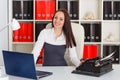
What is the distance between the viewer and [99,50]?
4172mm

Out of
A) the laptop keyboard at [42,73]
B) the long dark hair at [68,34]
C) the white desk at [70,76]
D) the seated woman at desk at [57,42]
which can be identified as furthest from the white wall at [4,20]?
the laptop keyboard at [42,73]

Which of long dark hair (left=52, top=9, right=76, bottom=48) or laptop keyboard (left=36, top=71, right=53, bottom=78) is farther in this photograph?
long dark hair (left=52, top=9, right=76, bottom=48)

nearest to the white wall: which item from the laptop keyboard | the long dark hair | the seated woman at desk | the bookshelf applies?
the bookshelf

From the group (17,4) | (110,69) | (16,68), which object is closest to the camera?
(16,68)

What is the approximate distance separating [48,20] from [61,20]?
1.01m

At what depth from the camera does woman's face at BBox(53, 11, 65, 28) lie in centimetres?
295

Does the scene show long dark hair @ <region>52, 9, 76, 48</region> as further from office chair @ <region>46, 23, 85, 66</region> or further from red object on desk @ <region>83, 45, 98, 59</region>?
red object on desk @ <region>83, 45, 98, 59</region>

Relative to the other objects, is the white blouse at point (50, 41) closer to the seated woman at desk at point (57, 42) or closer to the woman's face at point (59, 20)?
the seated woman at desk at point (57, 42)

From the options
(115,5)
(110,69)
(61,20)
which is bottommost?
(110,69)

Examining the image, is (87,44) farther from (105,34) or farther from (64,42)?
(64,42)

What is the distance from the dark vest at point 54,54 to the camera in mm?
2969

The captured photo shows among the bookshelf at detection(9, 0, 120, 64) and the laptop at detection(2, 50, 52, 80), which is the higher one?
the bookshelf at detection(9, 0, 120, 64)

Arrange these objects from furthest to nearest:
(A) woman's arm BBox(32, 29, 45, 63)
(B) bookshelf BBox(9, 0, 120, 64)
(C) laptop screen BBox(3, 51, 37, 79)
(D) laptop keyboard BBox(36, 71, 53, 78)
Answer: (B) bookshelf BBox(9, 0, 120, 64), (A) woman's arm BBox(32, 29, 45, 63), (D) laptop keyboard BBox(36, 71, 53, 78), (C) laptop screen BBox(3, 51, 37, 79)

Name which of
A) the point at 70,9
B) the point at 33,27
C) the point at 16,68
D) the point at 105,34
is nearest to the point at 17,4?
the point at 33,27
